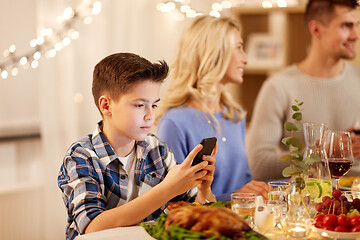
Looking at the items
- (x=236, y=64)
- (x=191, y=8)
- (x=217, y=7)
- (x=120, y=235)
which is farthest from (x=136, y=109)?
(x=217, y=7)

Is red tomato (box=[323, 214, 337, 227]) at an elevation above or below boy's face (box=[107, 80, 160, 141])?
below

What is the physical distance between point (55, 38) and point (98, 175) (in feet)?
5.61

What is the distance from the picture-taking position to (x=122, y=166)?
1.60m

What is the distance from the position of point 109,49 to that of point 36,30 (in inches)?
20.8

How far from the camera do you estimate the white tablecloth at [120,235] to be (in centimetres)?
127

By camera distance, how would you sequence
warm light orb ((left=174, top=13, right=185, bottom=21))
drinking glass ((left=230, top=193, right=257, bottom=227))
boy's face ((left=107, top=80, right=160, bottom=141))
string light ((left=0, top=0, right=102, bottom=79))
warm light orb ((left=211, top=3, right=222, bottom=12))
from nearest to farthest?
drinking glass ((left=230, top=193, right=257, bottom=227)) → boy's face ((left=107, top=80, right=160, bottom=141)) → string light ((left=0, top=0, right=102, bottom=79)) → warm light orb ((left=174, top=13, right=185, bottom=21)) → warm light orb ((left=211, top=3, right=222, bottom=12))

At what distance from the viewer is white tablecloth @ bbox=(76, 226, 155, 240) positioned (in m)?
1.27

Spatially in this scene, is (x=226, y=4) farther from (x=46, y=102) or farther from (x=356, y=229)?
(x=356, y=229)

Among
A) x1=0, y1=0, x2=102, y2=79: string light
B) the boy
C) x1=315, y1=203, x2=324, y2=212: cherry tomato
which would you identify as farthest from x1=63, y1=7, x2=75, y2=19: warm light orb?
x1=315, y1=203, x2=324, y2=212: cherry tomato

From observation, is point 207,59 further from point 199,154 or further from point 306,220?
point 306,220

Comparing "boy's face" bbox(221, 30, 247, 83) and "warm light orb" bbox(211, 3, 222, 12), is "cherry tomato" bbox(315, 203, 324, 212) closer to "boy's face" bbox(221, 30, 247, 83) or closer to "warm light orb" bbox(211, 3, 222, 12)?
"boy's face" bbox(221, 30, 247, 83)

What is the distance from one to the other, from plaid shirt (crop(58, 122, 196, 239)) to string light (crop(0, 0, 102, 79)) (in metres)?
1.31

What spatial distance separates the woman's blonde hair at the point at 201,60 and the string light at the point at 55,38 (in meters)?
0.75

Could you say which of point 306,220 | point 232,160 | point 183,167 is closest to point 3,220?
point 232,160
